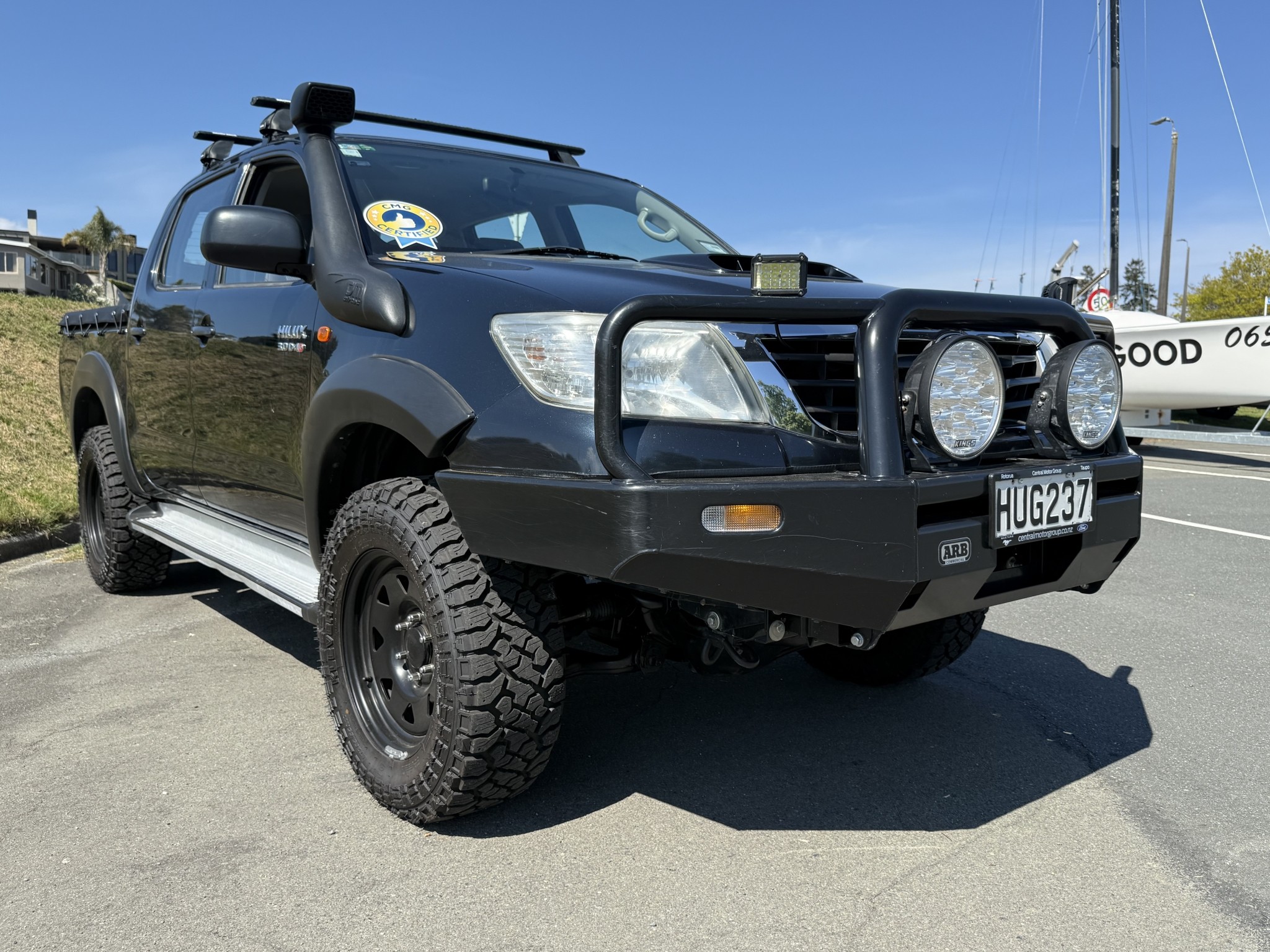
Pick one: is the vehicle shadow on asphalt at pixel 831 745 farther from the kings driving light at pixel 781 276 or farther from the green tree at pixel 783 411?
the kings driving light at pixel 781 276

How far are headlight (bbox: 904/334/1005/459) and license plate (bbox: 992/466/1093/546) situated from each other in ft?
0.37

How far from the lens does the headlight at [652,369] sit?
7.88 ft

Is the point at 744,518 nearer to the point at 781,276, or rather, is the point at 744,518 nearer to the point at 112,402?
the point at 781,276

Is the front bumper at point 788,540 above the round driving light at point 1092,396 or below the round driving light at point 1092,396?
below

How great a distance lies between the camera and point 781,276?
8.11 ft

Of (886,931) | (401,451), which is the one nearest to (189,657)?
(401,451)

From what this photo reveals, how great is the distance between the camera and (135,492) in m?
5.06

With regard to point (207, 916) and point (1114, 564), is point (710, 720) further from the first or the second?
point (207, 916)

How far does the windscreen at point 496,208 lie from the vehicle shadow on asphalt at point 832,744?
5.03 feet

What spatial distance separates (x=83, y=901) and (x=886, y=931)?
1766 millimetres

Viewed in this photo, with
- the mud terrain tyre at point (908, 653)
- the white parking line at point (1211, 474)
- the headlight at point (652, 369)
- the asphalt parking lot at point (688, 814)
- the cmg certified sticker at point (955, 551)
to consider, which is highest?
the headlight at point (652, 369)

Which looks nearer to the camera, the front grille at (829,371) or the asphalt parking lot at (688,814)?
the asphalt parking lot at (688,814)

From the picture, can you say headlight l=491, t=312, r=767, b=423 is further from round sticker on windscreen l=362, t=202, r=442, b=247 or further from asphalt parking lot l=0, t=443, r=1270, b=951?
asphalt parking lot l=0, t=443, r=1270, b=951

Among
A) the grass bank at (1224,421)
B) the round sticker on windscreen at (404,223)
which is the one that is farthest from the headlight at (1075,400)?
the grass bank at (1224,421)
